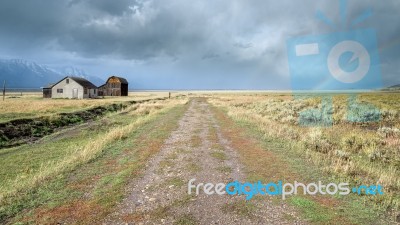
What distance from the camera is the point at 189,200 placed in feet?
25.4

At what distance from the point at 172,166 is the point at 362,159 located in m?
8.57

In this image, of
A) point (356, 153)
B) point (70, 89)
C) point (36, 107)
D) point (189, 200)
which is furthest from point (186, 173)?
point (70, 89)

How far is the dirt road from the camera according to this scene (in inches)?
263

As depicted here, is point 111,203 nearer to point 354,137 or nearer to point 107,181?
point 107,181

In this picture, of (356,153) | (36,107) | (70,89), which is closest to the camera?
(356,153)

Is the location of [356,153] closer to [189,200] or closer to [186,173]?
[186,173]

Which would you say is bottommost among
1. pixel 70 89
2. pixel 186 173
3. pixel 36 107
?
pixel 186 173

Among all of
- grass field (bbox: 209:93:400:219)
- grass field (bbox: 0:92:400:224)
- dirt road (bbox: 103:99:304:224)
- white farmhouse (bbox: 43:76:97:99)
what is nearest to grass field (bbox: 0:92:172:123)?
grass field (bbox: 0:92:400:224)

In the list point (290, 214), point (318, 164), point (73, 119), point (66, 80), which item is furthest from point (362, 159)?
point (66, 80)

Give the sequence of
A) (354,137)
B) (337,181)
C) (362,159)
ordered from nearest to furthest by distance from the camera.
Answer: (337,181)
(362,159)
(354,137)

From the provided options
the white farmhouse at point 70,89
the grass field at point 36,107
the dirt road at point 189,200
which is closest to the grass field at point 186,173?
the dirt road at point 189,200

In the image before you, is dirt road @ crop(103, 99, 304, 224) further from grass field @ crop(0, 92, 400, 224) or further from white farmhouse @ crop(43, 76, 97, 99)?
white farmhouse @ crop(43, 76, 97, 99)

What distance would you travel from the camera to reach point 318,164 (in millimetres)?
11258

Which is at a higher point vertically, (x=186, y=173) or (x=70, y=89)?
(x=70, y=89)
